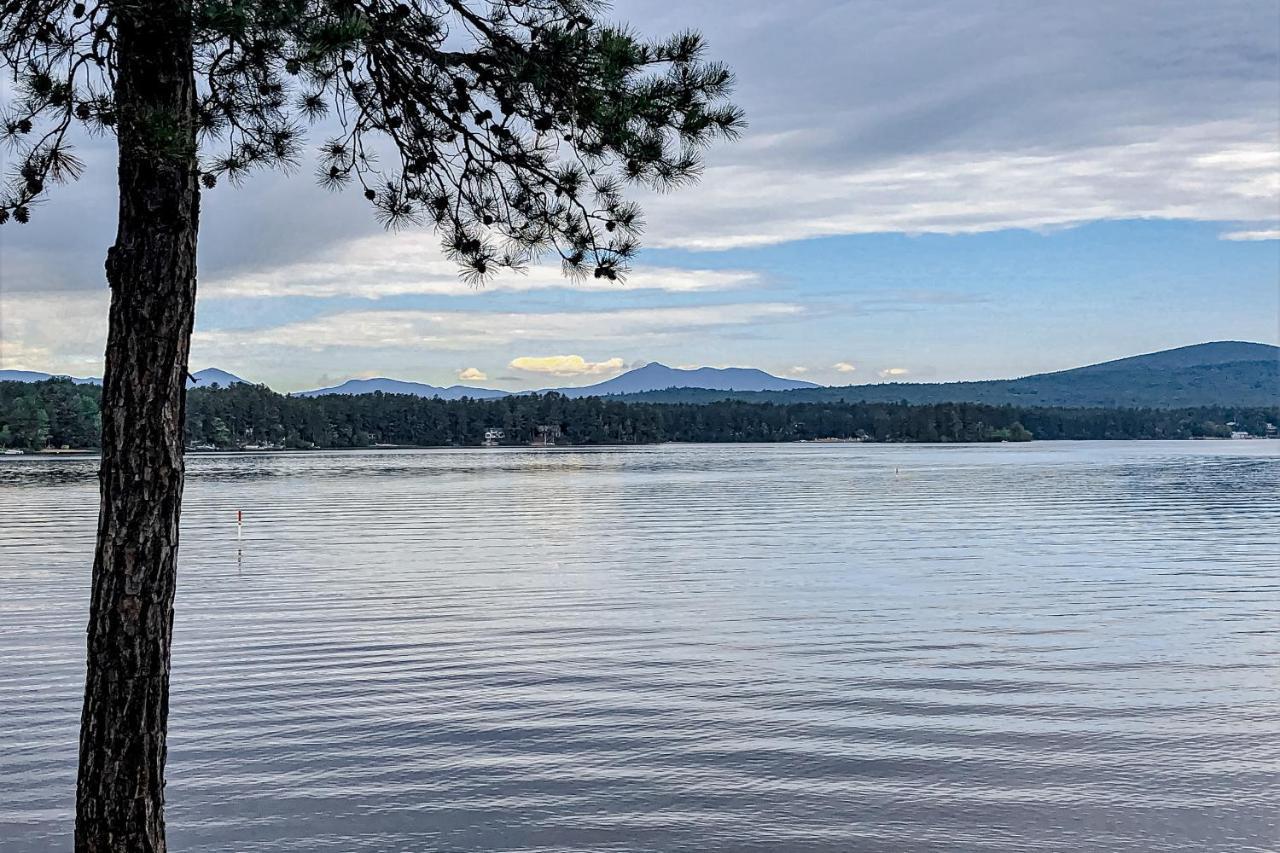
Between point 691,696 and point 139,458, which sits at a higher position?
point 139,458

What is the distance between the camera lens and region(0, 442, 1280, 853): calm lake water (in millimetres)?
10938

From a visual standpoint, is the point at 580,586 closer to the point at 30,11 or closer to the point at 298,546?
the point at 298,546

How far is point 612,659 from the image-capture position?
18.7 m

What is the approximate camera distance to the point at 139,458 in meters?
6.59

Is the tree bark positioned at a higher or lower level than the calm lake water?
higher

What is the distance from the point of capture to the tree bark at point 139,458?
660cm

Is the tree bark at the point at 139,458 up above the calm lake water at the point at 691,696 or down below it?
above

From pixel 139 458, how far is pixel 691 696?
10.2 metres

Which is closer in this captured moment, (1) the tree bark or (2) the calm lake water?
(1) the tree bark

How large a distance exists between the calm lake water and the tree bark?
385 cm

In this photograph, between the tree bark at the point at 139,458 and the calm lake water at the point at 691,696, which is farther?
the calm lake water at the point at 691,696

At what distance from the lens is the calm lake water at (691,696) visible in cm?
1094

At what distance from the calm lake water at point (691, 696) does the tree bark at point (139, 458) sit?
3.85m

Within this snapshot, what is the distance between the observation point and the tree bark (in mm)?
6598
